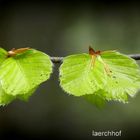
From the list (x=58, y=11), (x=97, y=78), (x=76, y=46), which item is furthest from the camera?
(x=58, y=11)

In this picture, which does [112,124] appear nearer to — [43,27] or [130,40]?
[130,40]

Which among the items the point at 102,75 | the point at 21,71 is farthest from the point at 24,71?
the point at 102,75

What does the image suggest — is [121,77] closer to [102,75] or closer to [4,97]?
[102,75]

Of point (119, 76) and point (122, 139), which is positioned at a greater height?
point (119, 76)

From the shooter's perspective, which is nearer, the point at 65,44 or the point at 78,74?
the point at 78,74

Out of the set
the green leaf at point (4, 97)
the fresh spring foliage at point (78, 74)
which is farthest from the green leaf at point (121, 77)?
the green leaf at point (4, 97)

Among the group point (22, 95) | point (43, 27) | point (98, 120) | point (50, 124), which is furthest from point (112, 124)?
point (22, 95)
